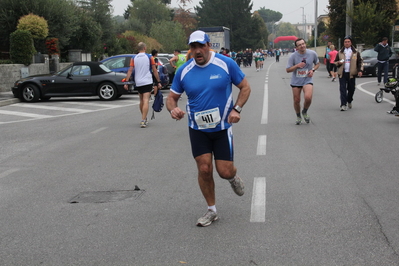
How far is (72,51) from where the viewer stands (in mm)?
32344

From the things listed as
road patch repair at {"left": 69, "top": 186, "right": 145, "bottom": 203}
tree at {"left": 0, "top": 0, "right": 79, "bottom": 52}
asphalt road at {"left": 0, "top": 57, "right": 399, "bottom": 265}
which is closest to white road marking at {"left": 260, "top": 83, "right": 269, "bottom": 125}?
asphalt road at {"left": 0, "top": 57, "right": 399, "bottom": 265}

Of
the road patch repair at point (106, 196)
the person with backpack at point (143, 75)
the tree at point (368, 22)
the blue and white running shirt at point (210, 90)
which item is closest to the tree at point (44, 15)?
the person with backpack at point (143, 75)

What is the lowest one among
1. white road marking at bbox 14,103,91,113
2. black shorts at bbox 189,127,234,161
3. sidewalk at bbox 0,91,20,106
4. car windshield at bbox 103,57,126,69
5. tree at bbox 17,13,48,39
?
white road marking at bbox 14,103,91,113

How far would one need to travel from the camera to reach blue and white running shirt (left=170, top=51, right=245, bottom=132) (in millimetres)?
4988

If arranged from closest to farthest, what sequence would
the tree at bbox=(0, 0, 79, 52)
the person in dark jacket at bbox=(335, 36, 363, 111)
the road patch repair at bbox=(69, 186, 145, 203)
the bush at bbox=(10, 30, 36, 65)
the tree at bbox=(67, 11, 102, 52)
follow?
1. the road patch repair at bbox=(69, 186, 145, 203)
2. the person in dark jacket at bbox=(335, 36, 363, 111)
3. the bush at bbox=(10, 30, 36, 65)
4. the tree at bbox=(0, 0, 79, 52)
5. the tree at bbox=(67, 11, 102, 52)

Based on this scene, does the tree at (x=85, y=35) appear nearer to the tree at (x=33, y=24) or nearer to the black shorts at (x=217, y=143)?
the tree at (x=33, y=24)

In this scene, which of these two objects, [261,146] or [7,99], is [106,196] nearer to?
[261,146]

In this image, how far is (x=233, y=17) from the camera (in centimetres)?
9781

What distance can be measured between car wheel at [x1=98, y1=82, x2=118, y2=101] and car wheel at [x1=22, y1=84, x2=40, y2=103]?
2127 millimetres

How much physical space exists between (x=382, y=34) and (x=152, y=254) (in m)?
40.6

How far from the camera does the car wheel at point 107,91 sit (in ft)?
62.5

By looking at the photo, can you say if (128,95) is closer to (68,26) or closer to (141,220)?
(68,26)

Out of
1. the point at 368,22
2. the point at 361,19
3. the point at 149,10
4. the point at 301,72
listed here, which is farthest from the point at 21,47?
the point at 149,10

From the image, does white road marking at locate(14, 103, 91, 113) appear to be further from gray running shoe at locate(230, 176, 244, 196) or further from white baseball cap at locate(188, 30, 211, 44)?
white baseball cap at locate(188, 30, 211, 44)
